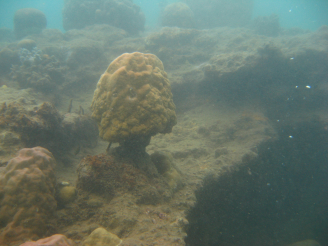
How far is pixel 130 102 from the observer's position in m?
3.20

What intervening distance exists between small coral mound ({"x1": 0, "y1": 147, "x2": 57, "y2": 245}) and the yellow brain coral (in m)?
1.20

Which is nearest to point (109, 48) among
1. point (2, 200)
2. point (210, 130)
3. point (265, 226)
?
point (210, 130)

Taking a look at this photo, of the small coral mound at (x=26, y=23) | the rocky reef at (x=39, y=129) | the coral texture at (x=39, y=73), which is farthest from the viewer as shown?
the small coral mound at (x=26, y=23)

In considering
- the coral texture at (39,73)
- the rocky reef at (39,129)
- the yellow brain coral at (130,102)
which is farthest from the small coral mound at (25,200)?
the coral texture at (39,73)

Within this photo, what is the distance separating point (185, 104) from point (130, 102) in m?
5.43

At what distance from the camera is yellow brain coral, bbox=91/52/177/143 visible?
10.3 ft

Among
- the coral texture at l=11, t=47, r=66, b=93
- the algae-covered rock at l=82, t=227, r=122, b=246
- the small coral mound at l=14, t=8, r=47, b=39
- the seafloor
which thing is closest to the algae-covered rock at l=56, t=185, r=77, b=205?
the seafloor

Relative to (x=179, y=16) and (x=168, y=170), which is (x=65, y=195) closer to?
(x=168, y=170)

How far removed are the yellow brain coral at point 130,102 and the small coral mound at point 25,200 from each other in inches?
47.4

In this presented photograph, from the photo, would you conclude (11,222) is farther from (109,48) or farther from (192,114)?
(109,48)

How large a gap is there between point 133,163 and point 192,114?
16.3 ft

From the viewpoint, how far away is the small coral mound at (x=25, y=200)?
2104 mm

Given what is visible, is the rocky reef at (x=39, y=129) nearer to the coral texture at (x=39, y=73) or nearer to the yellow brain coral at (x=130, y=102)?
the yellow brain coral at (x=130, y=102)

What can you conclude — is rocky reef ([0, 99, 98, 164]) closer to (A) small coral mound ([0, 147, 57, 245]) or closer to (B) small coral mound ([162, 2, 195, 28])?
(A) small coral mound ([0, 147, 57, 245])
